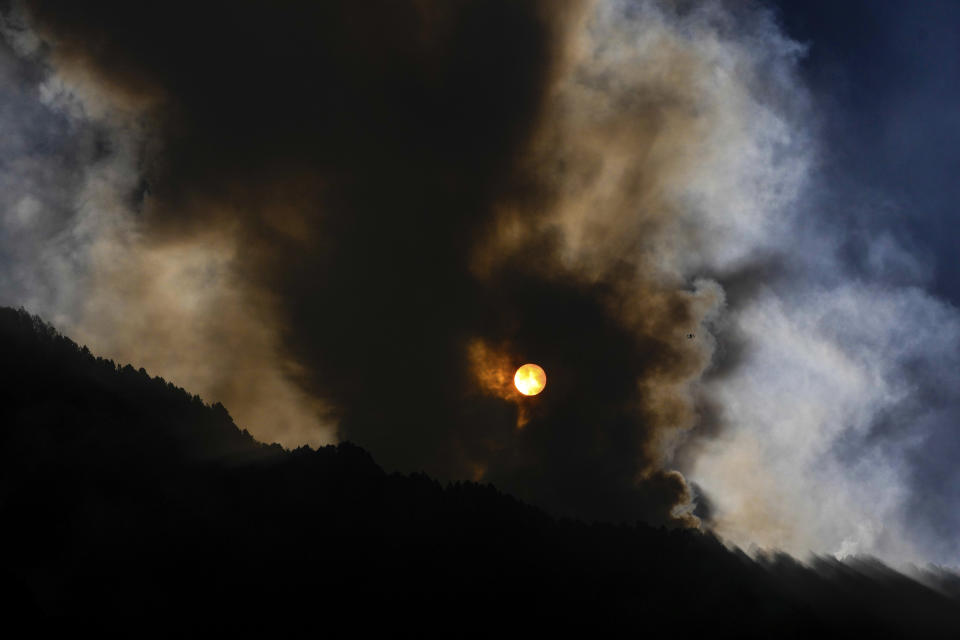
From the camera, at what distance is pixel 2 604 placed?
147000mm

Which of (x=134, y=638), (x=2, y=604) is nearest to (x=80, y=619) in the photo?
(x=134, y=638)

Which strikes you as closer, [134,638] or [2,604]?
[2,604]

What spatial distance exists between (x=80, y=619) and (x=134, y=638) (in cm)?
1868

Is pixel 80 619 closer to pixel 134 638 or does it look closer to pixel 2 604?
pixel 134 638

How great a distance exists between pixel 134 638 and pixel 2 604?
60.2 metres

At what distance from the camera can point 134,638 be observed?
7677 inches

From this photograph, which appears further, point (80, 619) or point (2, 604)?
point (80, 619)

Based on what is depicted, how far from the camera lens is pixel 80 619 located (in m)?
192

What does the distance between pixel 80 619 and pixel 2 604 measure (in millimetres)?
53869
